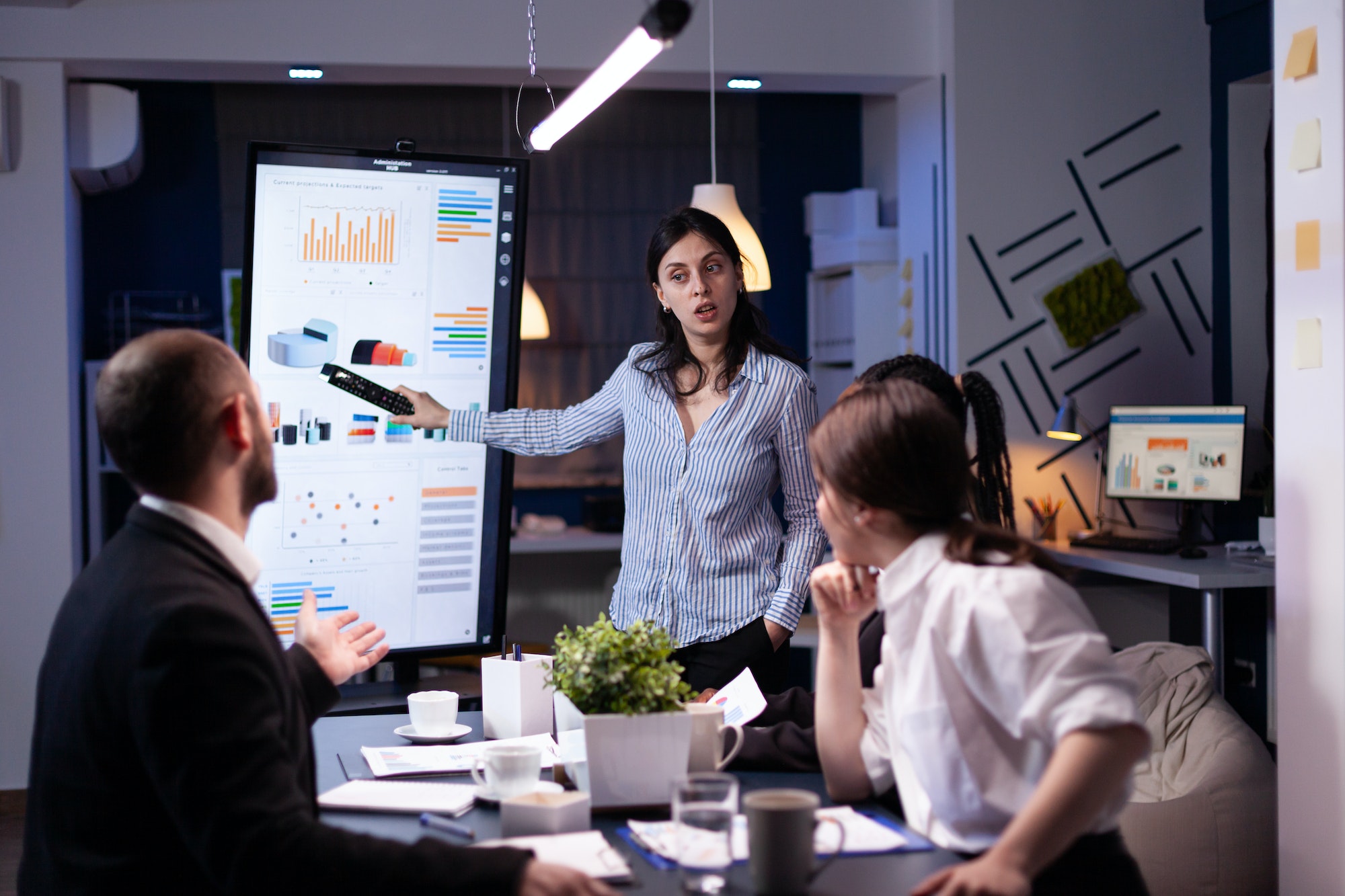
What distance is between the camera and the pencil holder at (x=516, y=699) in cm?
185

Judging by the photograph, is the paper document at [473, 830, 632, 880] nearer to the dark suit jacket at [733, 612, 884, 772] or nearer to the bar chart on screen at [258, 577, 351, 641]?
the dark suit jacket at [733, 612, 884, 772]

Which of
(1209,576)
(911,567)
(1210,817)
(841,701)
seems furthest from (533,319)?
(911,567)

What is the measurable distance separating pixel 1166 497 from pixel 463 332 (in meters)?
2.72

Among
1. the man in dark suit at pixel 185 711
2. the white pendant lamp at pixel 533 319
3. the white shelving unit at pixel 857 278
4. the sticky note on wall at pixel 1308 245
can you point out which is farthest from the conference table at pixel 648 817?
the white shelving unit at pixel 857 278

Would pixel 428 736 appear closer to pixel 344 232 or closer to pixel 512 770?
pixel 512 770

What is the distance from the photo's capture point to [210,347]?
4.08ft

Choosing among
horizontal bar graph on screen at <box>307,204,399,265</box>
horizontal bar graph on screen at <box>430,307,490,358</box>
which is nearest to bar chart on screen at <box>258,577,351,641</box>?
horizontal bar graph on screen at <box>430,307,490,358</box>

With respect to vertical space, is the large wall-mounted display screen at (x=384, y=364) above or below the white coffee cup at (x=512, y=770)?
above

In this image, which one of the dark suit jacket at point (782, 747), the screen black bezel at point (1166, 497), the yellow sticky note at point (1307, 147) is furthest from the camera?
the screen black bezel at point (1166, 497)

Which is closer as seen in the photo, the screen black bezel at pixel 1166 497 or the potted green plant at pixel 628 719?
the potted green plant at pixel 628 719

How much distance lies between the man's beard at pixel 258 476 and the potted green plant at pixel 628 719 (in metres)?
0.43

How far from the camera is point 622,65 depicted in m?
2.01

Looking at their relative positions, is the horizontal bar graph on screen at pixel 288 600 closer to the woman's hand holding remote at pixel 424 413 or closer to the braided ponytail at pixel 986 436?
the woman's hand holding remote at pixel 424 413

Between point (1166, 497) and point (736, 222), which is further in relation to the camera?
point (1166, 497)
